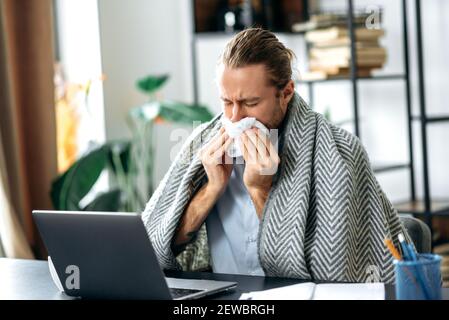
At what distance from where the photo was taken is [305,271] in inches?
65.5

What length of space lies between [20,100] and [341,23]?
143 centimetres

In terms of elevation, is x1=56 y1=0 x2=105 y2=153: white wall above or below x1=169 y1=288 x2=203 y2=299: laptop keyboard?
above

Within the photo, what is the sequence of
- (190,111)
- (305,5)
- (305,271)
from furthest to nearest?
1. (305,5)
2. (190,111)
3. (305,271)

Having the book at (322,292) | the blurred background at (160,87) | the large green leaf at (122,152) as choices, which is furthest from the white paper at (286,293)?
the large green leaf at (122,152)

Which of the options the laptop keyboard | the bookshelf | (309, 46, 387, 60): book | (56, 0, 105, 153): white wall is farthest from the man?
(56, 0, 105, 153): white wall

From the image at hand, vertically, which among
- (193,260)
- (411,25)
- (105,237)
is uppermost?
(411,25)

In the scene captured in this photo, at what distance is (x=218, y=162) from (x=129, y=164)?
196 cm

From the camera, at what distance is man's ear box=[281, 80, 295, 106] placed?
6.02 ft

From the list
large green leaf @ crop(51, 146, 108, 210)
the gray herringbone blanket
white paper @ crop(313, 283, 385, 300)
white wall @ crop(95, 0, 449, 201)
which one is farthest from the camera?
white wall @ crop(95, 0, 449, 201)

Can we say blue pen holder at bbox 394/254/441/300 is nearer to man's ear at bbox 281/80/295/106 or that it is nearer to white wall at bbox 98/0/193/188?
man's ear at bbox 281/80/295/106

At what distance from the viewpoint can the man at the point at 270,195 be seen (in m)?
1.68
